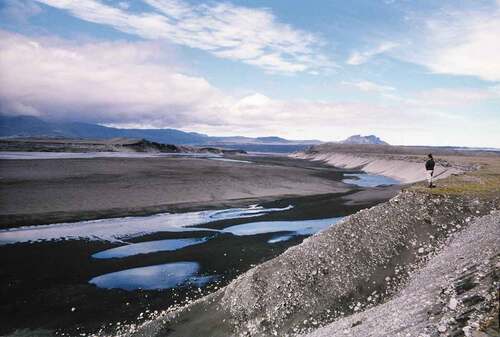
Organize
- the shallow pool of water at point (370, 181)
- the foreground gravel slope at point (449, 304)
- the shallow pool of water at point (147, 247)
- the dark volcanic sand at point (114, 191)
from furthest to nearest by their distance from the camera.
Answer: the shallow pool of water at point (370, 181)
the dark volcanic sand at point (114, 191)
the shallow pool of water at point (147, 247)
the foreground gravel slope at point (449, 304)

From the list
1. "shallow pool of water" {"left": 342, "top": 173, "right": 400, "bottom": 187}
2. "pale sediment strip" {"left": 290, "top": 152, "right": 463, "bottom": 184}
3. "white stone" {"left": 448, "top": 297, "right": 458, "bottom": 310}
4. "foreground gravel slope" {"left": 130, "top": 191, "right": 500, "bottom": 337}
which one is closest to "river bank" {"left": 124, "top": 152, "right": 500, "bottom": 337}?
"foreground gravel slope" {"left": 130, "top": 191, "right": 500, "bottom": 337}

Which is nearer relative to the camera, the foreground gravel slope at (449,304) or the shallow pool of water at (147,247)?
the foreground gravel slope at (449,304)

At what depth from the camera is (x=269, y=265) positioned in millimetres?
21797

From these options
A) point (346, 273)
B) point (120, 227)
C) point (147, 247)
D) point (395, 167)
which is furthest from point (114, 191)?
point (395, 167)

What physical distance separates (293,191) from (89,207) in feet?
117

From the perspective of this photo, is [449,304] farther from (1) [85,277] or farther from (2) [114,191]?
(2) [114,191]

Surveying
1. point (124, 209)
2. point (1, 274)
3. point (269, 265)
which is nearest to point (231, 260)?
point (269, 265)

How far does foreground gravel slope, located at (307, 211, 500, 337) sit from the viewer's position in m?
11.1

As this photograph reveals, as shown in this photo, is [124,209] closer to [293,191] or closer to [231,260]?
[231,260]

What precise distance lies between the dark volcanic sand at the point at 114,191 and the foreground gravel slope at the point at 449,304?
36334 mm

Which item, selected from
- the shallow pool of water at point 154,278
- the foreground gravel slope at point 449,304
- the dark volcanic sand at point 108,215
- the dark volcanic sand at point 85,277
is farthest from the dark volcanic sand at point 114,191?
the foreground gravel slope at point 449,304

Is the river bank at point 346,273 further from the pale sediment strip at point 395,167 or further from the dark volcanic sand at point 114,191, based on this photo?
the pale sediment strip at point 395,167

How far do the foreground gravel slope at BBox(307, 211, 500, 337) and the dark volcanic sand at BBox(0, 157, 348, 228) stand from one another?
36.3 meters

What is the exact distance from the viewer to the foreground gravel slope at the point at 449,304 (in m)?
11.1
